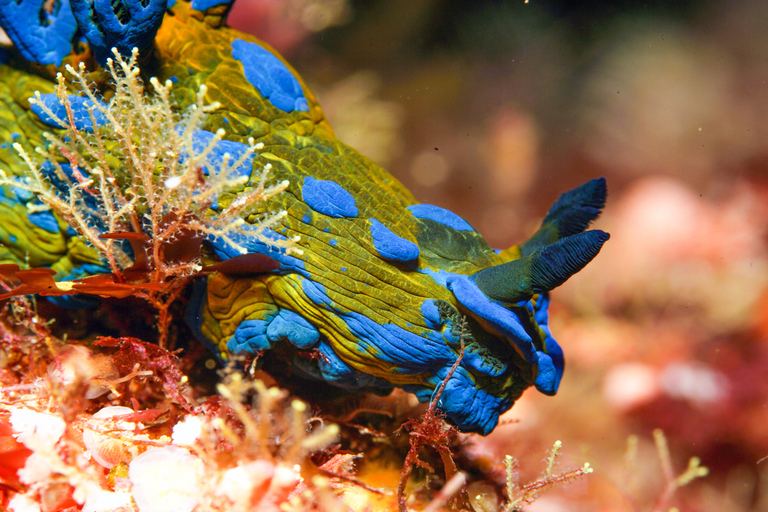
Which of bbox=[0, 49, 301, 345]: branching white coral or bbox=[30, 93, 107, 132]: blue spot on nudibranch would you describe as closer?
bbox=[0, 49, 301, 345]: branching white coral

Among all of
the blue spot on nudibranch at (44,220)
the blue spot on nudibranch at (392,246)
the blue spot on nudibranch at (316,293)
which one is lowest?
the blue spot on nudibranch at (44,220)

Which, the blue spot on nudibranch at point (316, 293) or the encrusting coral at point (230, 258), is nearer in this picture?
the encrusting coral at point (230, 258)

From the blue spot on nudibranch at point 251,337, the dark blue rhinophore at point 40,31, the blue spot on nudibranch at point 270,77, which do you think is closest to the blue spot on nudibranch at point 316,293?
the blue spot on nudibranch at point 251,337

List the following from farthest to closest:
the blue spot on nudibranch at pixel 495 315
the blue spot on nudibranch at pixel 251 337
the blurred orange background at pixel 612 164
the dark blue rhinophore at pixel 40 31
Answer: the blurred orange background at pixel 612 164, the dark blue rhinophore at pixel 40 31, the blue spot on nudibranch at pixel 251 337, the blue spot on nudibranch at pixel 495 315

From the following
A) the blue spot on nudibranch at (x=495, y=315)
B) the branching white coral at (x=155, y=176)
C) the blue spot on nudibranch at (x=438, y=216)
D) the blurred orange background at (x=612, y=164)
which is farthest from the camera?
the blurred orange background at (x=612, y=164)

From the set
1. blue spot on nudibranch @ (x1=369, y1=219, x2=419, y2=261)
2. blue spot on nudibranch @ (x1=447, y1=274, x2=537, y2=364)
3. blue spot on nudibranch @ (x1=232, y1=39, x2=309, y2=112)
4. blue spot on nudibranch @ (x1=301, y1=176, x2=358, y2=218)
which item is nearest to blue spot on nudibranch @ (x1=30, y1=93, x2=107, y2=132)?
blue spot on nudibranch @ (x1=232, y1=39, x2=309, y2=112)

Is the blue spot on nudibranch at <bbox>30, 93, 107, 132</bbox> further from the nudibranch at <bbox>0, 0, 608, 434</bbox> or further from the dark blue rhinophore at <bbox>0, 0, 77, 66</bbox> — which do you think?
the dark blue rhinophore at <bbox>0, 0, 77, 66</bbox>

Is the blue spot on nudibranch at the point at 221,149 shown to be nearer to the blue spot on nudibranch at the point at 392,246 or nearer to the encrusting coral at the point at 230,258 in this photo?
the encrusting coral at the point at 230,258
